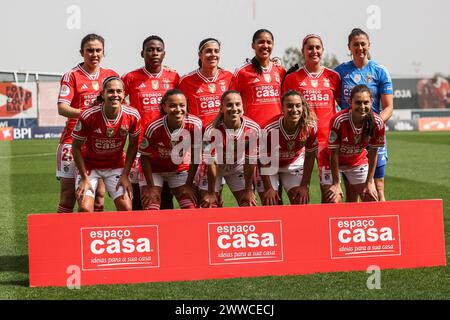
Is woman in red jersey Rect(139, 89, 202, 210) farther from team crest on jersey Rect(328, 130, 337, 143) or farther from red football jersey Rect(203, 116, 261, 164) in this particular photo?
team crest on jersey Rect(328, 130, 337, 143)

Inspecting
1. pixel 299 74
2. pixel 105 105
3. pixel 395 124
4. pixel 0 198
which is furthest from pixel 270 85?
pixel 395 124

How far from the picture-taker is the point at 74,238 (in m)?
6.65

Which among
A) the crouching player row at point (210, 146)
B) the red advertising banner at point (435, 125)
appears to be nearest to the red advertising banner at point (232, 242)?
the crouching player row at point (210, 146)

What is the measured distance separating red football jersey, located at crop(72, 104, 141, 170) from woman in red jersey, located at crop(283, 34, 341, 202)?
6.04 ft

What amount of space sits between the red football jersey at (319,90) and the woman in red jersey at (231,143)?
0.95 meters

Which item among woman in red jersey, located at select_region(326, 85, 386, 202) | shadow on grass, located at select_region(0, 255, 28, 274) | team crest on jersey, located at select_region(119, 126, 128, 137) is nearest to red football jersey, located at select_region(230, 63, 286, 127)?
woman in red jersey, located at select_region(326, 85, 386, 202)

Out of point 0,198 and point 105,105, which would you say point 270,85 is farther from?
point 0,198

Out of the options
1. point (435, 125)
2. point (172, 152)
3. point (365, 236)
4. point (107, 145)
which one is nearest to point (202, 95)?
point (172, 152)

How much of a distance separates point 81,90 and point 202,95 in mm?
1275

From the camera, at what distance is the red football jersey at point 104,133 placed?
24.2ft

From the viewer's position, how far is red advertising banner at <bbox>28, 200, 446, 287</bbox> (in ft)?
21.8

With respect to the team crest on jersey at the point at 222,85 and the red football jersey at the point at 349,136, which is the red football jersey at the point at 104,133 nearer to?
the team crest on jersey at the point at 222,85
